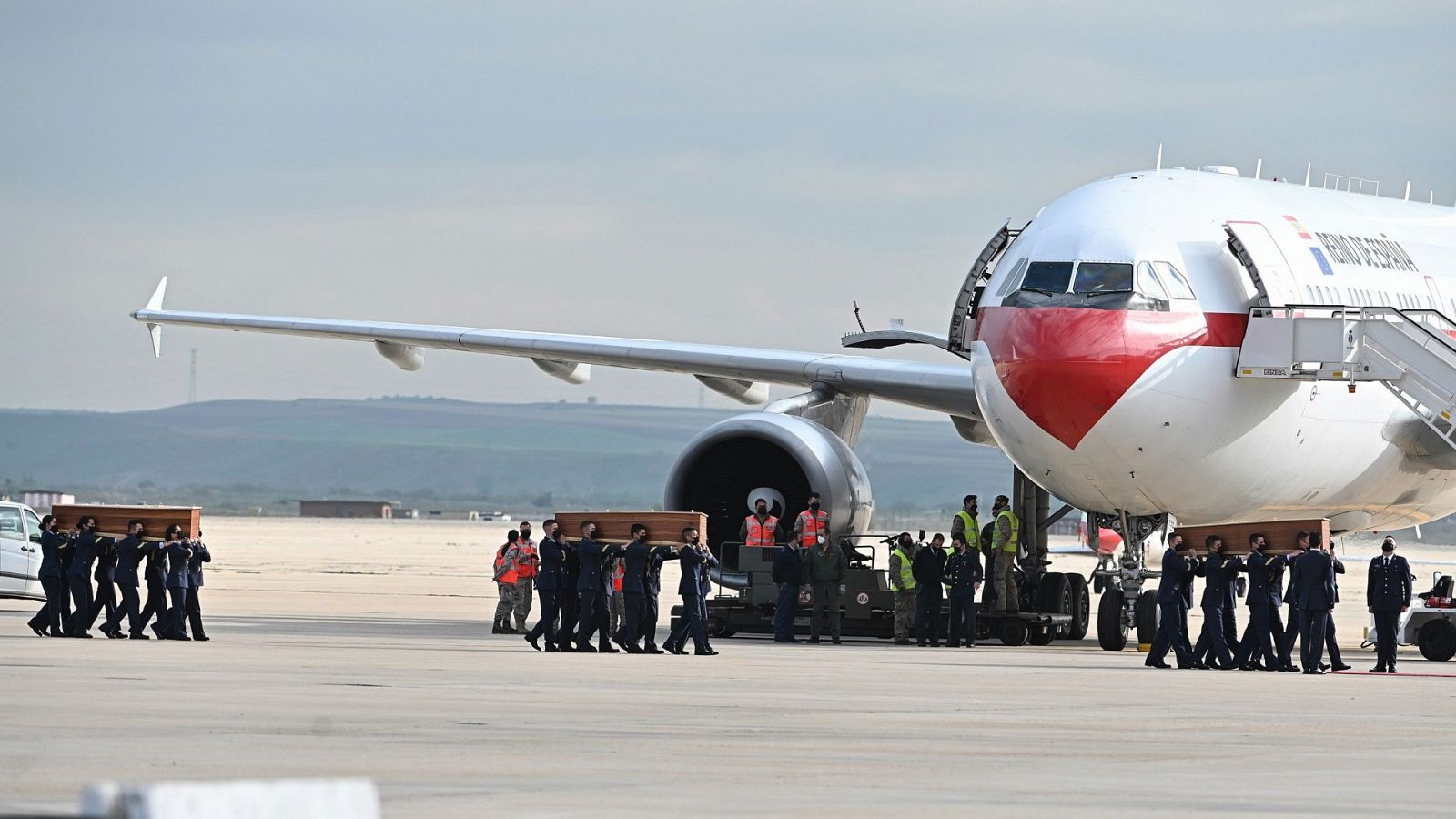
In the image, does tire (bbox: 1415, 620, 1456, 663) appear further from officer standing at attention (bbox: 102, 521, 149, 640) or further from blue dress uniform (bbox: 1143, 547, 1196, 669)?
officer standing at attention (bbox: 102, 521, 149, 640)

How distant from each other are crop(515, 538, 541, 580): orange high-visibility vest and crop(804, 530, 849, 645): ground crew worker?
3224mm

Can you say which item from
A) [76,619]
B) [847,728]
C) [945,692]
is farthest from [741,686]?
[76,619]

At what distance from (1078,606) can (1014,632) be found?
144 centimetres

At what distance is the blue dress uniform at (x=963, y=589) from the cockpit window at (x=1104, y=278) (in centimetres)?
422

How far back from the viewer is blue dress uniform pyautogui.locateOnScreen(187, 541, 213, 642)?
870 inches

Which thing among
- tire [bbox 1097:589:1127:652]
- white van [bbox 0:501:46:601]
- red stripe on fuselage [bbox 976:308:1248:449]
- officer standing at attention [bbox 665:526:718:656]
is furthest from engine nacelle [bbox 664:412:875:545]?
white van [bbox 0:501:46:601]

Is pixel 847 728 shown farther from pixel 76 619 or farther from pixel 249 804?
pixel 76 619

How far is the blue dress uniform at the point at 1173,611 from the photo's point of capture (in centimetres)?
2038

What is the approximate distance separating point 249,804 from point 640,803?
174 inches

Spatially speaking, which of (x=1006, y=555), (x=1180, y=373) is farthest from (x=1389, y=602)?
(x=1006, y=555)

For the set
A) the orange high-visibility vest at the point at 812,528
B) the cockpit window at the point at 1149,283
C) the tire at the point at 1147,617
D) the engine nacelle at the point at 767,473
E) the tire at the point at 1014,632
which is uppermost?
the cockpit window at the point at 1149,283

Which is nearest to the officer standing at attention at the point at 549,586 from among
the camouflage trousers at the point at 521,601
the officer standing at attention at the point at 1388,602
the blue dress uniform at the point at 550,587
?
the blue dress uniform at the point at 550,587

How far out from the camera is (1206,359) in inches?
798

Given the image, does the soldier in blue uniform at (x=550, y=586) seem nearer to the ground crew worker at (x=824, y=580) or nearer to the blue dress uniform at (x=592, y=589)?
the blue dress uniform at (x=592, y=589)
